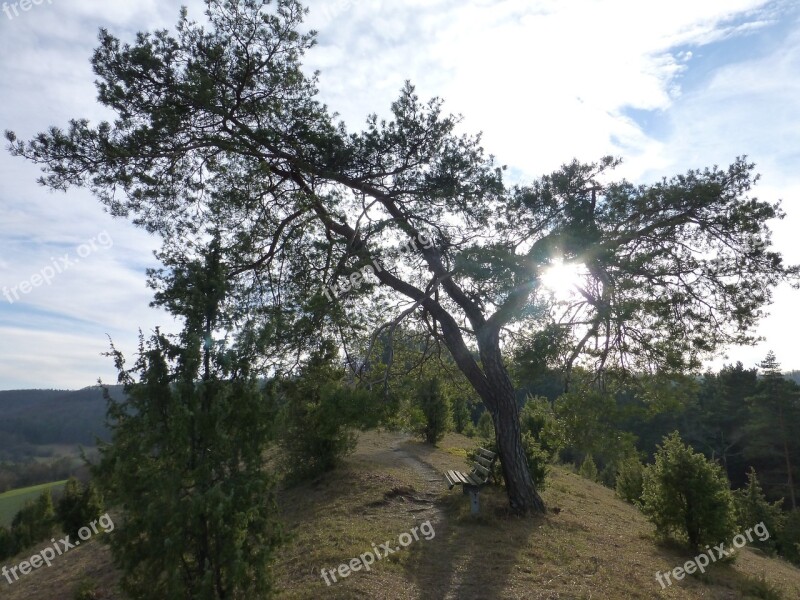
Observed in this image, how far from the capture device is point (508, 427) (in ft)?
30.3

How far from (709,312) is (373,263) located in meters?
5.93

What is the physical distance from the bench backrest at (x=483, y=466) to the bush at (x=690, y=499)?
2.95m

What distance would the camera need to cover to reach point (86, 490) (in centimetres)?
1645

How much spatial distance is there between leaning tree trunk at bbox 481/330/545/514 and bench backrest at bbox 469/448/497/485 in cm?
41

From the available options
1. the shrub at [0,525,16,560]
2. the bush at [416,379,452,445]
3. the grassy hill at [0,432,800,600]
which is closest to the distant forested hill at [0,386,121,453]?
the shrub at [0,525,16,560]

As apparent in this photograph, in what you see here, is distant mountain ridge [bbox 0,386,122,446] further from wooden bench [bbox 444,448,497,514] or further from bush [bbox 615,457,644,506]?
wooden bench [bbox 444,448,497,514]

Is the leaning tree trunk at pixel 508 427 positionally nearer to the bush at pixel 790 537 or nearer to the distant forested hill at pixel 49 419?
→ the bush at pixel 790 537

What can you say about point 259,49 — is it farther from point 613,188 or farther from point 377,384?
point 613,188

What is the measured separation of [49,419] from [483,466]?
97618 millimetres

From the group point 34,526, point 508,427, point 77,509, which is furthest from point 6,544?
point 508,427

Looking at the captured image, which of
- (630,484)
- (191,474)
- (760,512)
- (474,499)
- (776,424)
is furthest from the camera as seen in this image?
(776,424)

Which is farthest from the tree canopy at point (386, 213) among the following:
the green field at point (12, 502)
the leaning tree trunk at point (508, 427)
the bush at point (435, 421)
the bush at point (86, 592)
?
the green field at point (12, 502)

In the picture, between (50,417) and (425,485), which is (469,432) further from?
(50,417)

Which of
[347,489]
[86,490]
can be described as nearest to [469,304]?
[347,489]
